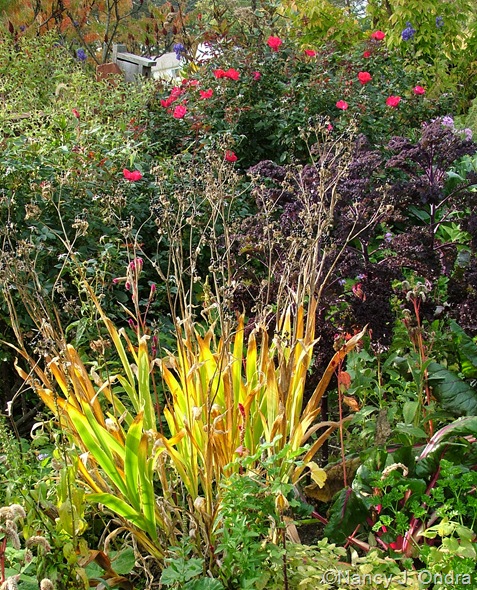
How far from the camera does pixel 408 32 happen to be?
8.45 m

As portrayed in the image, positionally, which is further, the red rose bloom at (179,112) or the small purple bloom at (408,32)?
the small purple bloom at (408,32)

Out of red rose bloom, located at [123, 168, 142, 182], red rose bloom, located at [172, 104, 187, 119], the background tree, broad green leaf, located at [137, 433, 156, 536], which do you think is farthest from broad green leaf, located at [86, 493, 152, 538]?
the background tree

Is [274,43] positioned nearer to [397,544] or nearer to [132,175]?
[132,175]

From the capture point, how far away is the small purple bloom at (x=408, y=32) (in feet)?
27.7

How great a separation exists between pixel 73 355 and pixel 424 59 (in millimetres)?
7906

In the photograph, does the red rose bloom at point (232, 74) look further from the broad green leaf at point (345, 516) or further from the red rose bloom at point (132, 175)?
the broad green leaf at point (345, 516)

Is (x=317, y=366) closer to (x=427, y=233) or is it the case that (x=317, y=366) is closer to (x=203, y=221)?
(x=427, y=233)

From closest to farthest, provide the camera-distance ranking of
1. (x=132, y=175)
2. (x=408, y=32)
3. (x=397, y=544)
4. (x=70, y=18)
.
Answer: (x=397, y=544) < (x=132, y=175) < (x=408, y=32) < (x=70, y=18)

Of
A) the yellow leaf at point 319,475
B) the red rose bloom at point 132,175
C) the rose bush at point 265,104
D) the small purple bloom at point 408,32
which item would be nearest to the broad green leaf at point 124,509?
the yellow leaf at point 319,475

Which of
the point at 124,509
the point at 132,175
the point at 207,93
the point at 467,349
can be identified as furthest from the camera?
the point at 207,93

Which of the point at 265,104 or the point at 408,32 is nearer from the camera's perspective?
the point at 265,104

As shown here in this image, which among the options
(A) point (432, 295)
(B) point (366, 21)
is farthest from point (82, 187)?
(B) point (366, 21)

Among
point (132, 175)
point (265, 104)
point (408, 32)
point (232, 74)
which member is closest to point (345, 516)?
point (132, 175)

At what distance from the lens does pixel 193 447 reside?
7.02 feet
